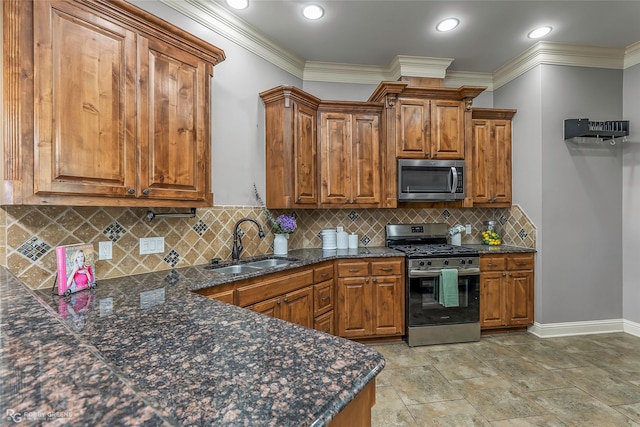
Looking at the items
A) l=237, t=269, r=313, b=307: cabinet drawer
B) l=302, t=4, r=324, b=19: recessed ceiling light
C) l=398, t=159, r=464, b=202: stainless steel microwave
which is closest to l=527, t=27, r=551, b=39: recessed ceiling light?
l=398, t=159, r=464, b=202: stainless steel microwave

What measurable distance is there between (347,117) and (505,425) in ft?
9.50

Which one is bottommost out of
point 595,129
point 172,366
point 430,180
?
point 172,366

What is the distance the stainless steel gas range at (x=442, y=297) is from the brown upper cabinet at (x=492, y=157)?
86 cm

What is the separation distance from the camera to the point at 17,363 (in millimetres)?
573

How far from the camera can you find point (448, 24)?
9.04ft

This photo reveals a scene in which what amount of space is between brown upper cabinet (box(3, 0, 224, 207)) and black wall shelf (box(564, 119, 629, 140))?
3.57m

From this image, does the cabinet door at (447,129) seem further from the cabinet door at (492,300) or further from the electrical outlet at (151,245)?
the electrical outlet at (151,245)

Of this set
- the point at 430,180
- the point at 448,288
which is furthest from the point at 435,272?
the point at 430,180

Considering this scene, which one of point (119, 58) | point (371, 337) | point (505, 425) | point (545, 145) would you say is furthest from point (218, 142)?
point (545, 145)

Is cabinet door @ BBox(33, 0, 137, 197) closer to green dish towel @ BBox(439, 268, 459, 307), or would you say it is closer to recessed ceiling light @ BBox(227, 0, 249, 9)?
recessed ceiling light @ BBox(227, 0, 249, 9)

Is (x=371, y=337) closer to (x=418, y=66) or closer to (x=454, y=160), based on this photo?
(x=454, y=160)

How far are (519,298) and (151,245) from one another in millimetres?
3571

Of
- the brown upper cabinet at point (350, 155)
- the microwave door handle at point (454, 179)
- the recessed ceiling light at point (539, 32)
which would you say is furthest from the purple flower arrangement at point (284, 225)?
the recessed ceiling light at point (539, 32)

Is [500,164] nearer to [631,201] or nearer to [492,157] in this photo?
[492,157]
